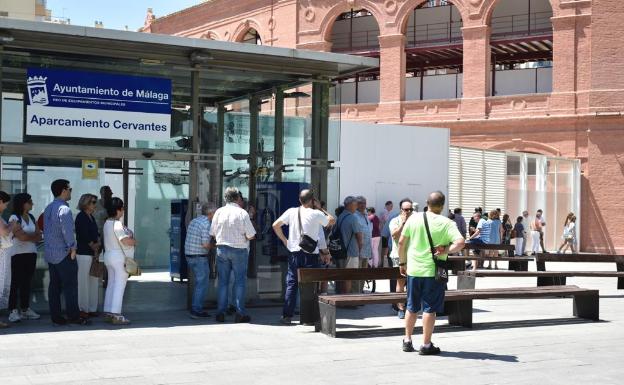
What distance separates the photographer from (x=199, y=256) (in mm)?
12000

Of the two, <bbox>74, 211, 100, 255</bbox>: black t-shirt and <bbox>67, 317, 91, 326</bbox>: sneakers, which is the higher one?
<bbox>74, 211, 100, 255</bbox>: black t-shirt

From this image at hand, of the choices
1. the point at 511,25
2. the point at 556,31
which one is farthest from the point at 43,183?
the point at 511,25

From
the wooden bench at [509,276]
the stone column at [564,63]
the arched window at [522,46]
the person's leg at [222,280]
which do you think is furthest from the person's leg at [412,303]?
the arched window at [522,46]

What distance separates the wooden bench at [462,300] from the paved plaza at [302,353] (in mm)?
231

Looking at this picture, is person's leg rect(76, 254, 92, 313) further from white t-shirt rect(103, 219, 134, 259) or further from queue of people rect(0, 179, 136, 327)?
white t-shirt rect(103, 219, 134, 259)

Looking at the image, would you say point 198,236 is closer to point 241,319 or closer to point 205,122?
point 241,319

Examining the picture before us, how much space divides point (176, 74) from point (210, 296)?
11.1 ft

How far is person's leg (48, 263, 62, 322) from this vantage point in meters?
11.0

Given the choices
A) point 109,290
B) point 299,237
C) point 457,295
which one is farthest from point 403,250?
point 109,290

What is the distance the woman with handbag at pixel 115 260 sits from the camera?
11.3 meters

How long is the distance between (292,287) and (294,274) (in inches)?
6.9

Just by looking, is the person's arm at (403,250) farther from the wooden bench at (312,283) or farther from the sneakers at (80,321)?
the sneakers at (80,321)

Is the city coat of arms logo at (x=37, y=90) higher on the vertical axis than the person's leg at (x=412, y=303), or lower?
higher

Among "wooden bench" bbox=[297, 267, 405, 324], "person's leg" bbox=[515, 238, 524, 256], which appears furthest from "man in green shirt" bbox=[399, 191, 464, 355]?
"person's leg" bbox=[515, 238, 524, 256]
